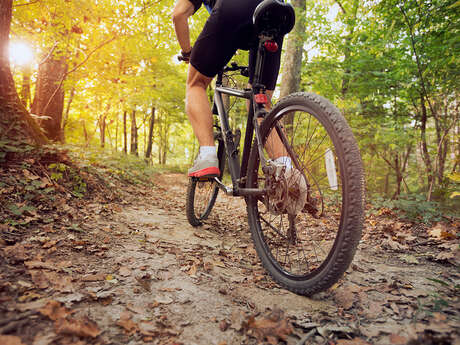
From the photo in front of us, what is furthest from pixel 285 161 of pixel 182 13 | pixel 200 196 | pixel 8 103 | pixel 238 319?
pixel 8 103

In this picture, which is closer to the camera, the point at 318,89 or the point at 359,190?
the point at 359,190

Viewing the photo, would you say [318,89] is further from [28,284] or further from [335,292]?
[28,284]

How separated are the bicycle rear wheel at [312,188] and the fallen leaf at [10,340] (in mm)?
1108

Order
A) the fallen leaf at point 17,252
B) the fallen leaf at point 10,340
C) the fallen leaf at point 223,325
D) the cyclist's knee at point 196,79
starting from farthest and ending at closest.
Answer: the cyclist's knee at point 196,79, the fallen leaf at point 17,252, the fallen leaf at point 223,325, the fallen leaf at point 10,340

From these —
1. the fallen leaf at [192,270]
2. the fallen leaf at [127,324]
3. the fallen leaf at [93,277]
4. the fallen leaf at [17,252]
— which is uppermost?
the fallen leaf at [17,252]

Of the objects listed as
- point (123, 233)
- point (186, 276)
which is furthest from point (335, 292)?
point (123, 233)

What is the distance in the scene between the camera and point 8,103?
7.95 feet

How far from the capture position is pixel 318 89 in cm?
721

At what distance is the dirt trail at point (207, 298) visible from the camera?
3.01 feet

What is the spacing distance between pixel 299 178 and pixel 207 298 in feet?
2.71

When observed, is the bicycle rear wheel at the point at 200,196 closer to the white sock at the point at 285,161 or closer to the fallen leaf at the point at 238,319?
the white sock at the point at 285,161

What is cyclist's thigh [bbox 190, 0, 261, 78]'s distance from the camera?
5.40ft

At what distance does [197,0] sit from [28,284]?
6.72 feet

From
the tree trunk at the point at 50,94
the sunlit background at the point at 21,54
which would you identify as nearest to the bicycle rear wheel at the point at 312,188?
the tree trunk at the point at 50,94
